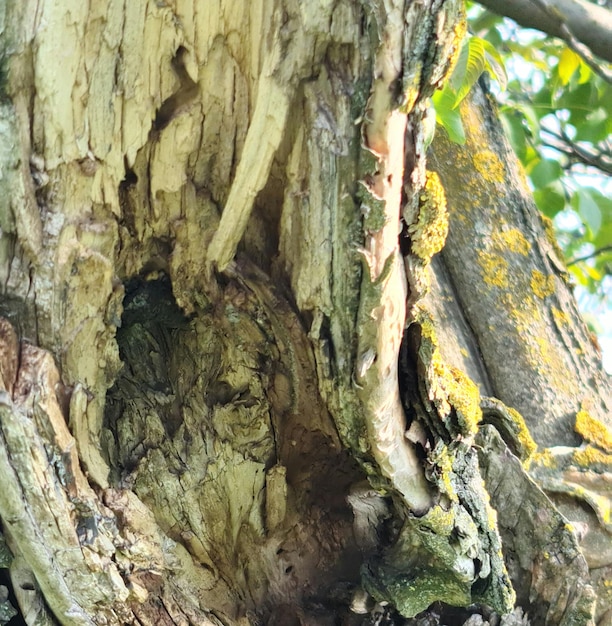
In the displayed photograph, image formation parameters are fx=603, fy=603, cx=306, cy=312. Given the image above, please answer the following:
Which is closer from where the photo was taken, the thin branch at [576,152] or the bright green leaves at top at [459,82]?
the bright green leaves at top at [459,82]

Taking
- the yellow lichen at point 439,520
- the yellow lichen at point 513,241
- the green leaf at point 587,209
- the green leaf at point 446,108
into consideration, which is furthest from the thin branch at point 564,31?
the yellow lichen at point 439,520

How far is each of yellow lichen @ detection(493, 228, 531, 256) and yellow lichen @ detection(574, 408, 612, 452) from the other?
32 centimetres

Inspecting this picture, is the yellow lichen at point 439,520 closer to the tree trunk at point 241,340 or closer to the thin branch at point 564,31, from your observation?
the tree trunk at point 241,340

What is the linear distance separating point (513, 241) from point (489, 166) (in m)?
0.15

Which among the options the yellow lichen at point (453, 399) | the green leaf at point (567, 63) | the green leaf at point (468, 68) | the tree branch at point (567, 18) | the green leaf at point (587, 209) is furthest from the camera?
the green leaf at point (587, 209)

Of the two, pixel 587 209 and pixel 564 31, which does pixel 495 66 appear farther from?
pixel 587 209

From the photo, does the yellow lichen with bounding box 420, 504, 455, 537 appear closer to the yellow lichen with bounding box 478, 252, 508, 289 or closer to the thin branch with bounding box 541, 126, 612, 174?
the yellow lichen with bounding box 478, 252, 508, 289

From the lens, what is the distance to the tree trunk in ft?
1.83

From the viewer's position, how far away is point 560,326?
1158mm

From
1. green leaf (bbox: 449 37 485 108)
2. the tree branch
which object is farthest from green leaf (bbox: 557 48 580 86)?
green leaf (bbox: 449 37 485 108)

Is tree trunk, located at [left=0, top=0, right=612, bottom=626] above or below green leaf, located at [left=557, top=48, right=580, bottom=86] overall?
below

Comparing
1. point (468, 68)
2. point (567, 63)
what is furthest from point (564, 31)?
point (567, 63)

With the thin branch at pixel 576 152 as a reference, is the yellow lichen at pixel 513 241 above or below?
below

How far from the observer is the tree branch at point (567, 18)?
3.24ft
